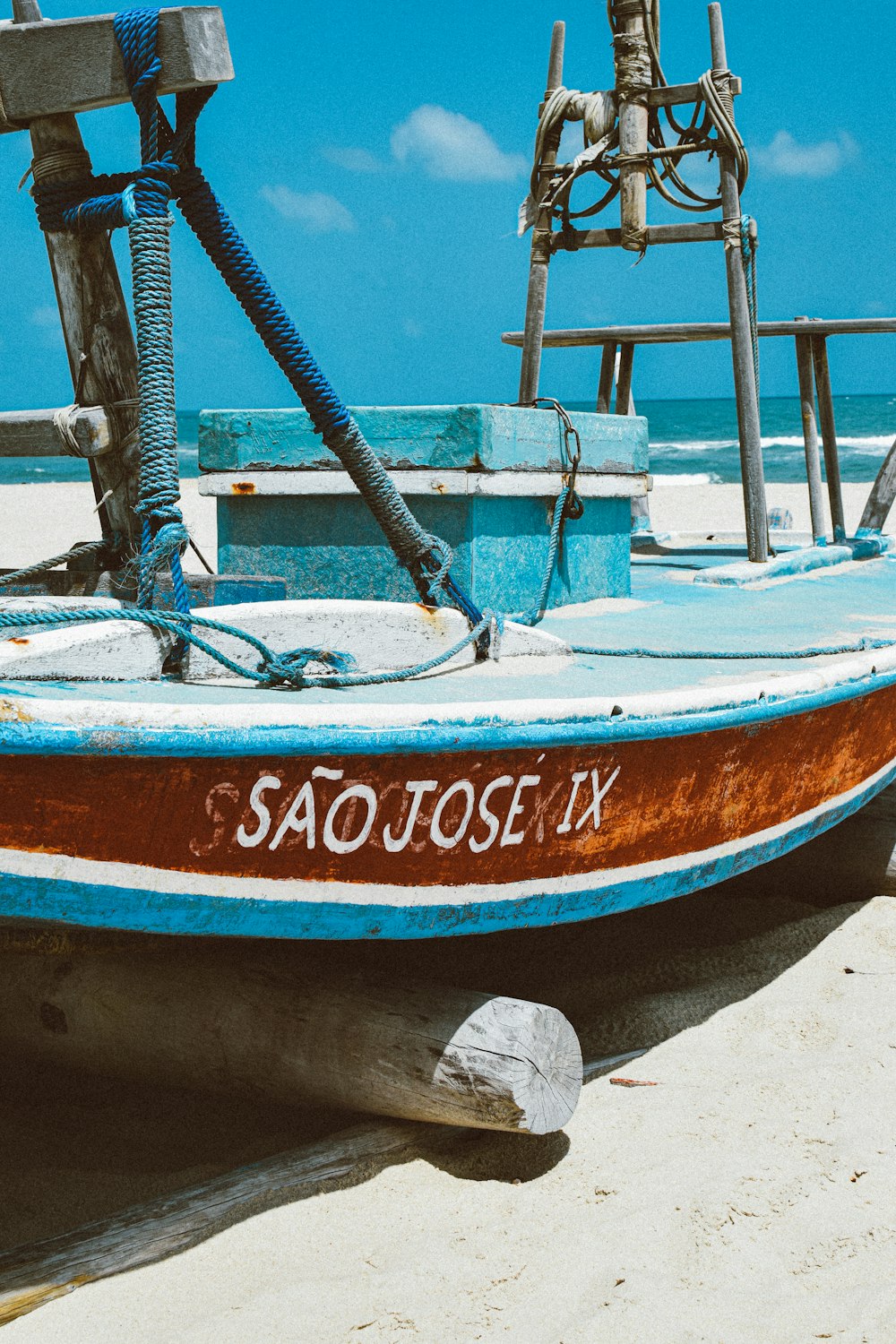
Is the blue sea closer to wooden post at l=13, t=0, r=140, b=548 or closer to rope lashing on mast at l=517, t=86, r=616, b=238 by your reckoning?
rope lashing on mast at l=517, t=86, r=616, b=238

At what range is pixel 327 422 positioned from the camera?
3.23 metres

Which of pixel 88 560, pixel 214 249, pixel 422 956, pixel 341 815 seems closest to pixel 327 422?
pixel 214 249

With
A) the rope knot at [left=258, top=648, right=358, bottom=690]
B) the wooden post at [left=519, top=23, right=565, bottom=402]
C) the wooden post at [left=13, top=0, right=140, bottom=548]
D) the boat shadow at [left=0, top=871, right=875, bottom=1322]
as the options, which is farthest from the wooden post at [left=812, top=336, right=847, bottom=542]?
the rope knot at [left=258, top=648, right=358, bottom=690]

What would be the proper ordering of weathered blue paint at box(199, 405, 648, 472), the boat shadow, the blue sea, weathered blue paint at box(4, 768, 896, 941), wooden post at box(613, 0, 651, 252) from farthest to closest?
the blue sea
wooden post at box(613, 0, 651, 252)
weathered blue paint at box(199, 405, 648, 472)
the boat shadow
weathered blue paint at box(4, 768, 896, 941)

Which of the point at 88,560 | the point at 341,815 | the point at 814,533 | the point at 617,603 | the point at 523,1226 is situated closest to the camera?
the point at 341,815

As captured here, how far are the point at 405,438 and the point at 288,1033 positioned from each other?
1835 millimetres

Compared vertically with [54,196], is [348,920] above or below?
below

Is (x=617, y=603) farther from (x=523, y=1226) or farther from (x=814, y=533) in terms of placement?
(x=814, y=533)

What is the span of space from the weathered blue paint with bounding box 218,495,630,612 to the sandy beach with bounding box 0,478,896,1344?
1104mm

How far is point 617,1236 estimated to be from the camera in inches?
98.9

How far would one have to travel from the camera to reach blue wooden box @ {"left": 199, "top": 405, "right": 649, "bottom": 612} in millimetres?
3879

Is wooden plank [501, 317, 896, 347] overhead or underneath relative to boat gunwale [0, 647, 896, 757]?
overhead

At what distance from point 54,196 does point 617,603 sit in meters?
2.38

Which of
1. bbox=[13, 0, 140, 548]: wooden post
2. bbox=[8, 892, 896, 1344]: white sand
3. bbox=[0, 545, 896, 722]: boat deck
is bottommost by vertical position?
bbox=[8, 892, 896, 1344]: white sand
